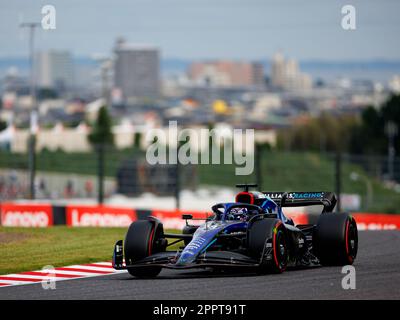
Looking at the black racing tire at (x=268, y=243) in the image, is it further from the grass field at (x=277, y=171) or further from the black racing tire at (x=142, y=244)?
the grass field at (x=277, y=171)

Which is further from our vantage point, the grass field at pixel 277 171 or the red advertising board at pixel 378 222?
the grass field at pixel 277 171

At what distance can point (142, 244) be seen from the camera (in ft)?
52.6

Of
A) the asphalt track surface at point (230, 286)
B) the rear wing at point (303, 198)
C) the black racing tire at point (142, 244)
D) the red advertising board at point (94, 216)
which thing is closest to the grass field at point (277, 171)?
the red advertising board at point (94, 216)

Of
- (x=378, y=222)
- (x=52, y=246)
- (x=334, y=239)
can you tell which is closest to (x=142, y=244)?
(x=334, y=239)

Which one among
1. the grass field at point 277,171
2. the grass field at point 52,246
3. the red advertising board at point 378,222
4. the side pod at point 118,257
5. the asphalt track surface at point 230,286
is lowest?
the grass field at point 277,171

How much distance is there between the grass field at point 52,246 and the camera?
1873 centimetres

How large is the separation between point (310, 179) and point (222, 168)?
8.72 m

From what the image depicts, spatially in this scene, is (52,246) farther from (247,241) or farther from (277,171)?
(277,171)

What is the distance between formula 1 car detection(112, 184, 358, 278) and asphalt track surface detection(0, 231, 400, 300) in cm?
24

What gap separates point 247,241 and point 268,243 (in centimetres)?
34

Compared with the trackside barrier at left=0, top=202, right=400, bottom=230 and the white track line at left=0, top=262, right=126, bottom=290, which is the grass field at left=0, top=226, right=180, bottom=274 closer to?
the white track line at left=0, top=262, right=126, bottom=290

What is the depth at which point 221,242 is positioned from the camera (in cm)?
1596

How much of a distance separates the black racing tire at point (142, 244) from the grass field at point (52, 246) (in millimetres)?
2453

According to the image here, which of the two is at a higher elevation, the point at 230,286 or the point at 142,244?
the point at 142,244
